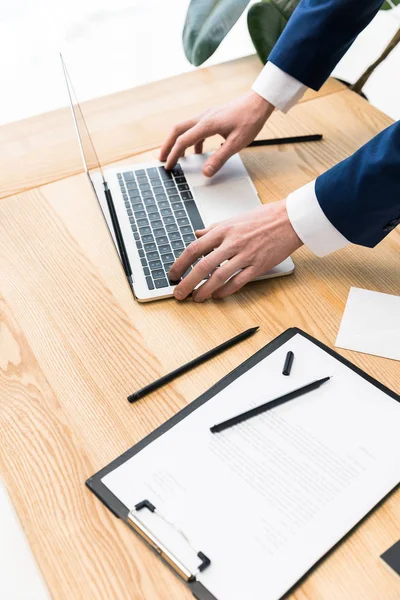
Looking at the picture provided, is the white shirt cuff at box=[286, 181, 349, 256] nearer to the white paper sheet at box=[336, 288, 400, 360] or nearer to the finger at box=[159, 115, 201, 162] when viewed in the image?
the white paper sheet at box=[336, 288, 400, 360]

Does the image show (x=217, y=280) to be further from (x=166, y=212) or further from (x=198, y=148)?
(x=198, y=148)

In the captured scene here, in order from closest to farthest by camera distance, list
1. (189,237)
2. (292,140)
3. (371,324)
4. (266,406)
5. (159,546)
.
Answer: (159,546) < (266,406) < (371,324) < (189,237) < (292,140)

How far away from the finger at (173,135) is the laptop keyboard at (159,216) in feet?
0.11

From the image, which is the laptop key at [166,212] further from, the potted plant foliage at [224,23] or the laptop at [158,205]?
the potted plant foliage at [224,23]

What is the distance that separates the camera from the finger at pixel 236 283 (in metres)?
0.94

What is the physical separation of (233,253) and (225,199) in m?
0.16

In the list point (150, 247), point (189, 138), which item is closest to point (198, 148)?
point (189, 138)

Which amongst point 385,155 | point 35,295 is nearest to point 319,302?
point 385,155

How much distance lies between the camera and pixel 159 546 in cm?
67

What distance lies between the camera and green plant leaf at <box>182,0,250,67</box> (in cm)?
128

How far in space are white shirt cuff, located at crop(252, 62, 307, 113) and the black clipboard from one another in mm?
475

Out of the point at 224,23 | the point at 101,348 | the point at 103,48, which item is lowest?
the point at 103,48

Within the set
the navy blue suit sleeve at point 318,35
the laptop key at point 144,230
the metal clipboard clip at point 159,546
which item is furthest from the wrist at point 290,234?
the metal clipboard clip at point 159,546

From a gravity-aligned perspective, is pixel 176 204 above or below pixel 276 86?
below
